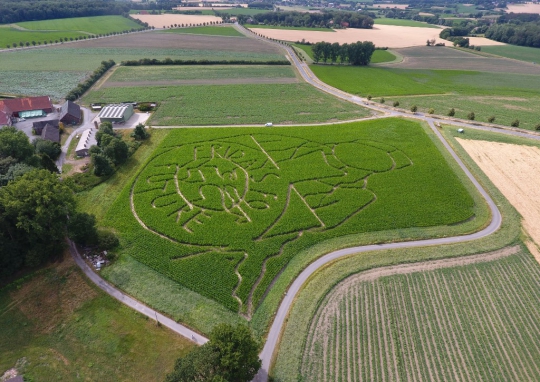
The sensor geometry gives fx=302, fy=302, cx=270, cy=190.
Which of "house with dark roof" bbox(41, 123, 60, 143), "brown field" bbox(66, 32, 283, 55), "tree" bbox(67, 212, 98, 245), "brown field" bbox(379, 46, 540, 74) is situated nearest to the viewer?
"tree" bbox(67, 212, 98, 245)

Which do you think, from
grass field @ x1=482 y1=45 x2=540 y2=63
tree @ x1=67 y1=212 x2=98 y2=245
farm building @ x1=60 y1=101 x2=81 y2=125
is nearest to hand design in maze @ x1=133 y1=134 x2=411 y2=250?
tree @ x1=67 y1=212 x2=98 y2=245

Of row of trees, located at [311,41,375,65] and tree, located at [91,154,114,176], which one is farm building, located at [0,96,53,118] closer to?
tree, located at [91,154,114,176]

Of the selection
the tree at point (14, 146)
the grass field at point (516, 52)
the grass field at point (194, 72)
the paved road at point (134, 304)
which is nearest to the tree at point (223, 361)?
the paved road at point (134, 304)

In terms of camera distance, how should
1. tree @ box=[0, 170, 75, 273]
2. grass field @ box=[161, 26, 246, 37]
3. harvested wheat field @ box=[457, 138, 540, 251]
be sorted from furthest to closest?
grass field @ box=[161, 26, 246, 37], harvested wheat field @ box=[457, 138, 540, 251], tree @ box=[0, 170, 75, 273]

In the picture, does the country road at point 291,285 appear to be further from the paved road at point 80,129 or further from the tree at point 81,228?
the tree at point 81,228

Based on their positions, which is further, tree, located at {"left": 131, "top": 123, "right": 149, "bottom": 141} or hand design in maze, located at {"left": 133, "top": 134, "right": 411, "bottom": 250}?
tree, located at {"left": 131, "top": 123, "right": 149, "bottom": 141}

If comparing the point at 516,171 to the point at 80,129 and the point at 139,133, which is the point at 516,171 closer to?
the point at 139,133

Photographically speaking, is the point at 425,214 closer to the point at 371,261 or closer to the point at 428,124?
the point at 371,261
